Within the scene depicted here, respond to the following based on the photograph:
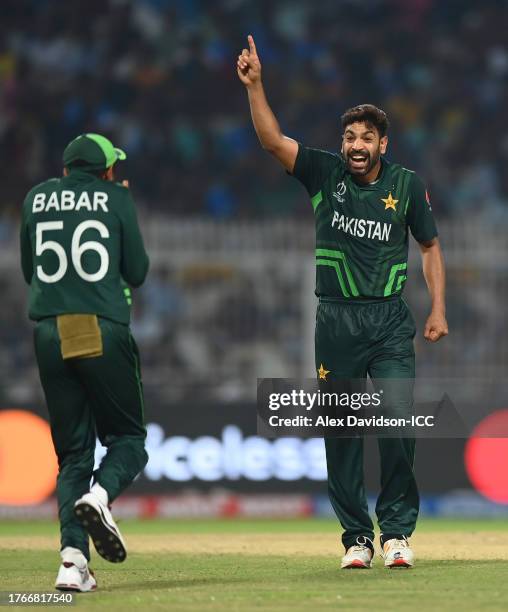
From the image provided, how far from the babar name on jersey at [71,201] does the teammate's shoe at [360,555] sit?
2.17 meters

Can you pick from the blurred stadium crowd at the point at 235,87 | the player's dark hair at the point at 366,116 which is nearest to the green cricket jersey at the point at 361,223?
the player's dark hair at the point at 366,116

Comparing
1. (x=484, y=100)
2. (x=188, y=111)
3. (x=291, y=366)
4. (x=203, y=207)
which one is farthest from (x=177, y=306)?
(x=484, y=100)

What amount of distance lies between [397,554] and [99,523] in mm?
1851

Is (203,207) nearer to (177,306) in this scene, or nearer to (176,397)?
(177,306)

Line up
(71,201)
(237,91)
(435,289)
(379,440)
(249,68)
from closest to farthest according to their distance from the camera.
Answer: (71,201)
(249,68)
(379,440)
(435,289)
(237,91)

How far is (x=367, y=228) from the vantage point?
721 centimetres

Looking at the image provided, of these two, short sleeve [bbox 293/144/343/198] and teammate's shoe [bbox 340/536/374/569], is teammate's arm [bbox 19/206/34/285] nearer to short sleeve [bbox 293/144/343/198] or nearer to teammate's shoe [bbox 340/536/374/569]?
short sleeve [bbox 293/144/343/198]

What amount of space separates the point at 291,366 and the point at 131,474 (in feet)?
25.5

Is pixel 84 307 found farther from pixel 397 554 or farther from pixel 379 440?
pixel 397 554

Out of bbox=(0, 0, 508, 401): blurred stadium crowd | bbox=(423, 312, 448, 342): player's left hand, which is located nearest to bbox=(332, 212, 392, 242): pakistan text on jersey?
bbox=(423, 312, 448, 342): player's left hand

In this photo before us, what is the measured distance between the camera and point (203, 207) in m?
17.9

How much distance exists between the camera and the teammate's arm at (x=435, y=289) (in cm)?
714

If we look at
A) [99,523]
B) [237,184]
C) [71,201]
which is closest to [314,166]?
[71,201]

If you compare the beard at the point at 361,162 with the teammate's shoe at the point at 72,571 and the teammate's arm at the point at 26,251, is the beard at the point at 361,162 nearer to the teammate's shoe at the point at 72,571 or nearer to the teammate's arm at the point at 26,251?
the teammate's arm at the point at 26,251
